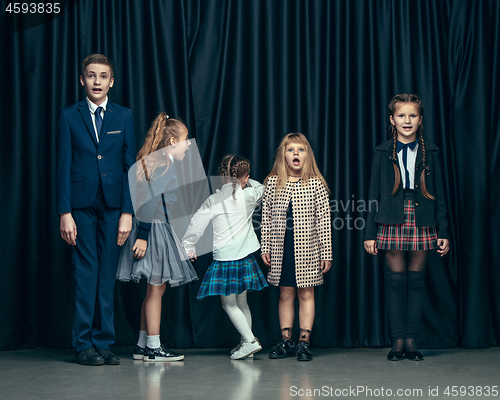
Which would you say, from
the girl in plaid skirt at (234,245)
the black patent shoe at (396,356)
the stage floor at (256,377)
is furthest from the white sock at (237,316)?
the black patent shoe at (396,356)

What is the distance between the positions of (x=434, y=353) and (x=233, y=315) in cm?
117

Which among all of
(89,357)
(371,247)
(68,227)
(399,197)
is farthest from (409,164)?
(89,357)

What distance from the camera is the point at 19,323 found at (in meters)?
3.30

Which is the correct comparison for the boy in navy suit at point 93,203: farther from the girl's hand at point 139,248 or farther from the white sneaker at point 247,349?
the white sneaker at point 247,349

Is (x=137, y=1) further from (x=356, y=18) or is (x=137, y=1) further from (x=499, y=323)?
(x=499, y=323)

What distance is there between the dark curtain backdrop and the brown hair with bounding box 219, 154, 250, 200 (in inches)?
12.1

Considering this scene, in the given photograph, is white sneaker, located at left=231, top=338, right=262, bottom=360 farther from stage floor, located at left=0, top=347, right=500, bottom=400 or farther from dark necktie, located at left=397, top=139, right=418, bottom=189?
dark necktie, located at left=397, top=139, right=418, bottom=189

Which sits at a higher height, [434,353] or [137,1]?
[137,1]

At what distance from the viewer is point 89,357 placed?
2.81 meters

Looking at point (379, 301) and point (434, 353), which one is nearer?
point (434, 353)

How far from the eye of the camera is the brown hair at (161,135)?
3.01 m

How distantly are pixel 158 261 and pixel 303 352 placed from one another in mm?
910

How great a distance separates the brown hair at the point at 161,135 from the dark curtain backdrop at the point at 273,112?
0.34 meters

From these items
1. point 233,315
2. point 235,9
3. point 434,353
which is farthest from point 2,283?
point 434,353
